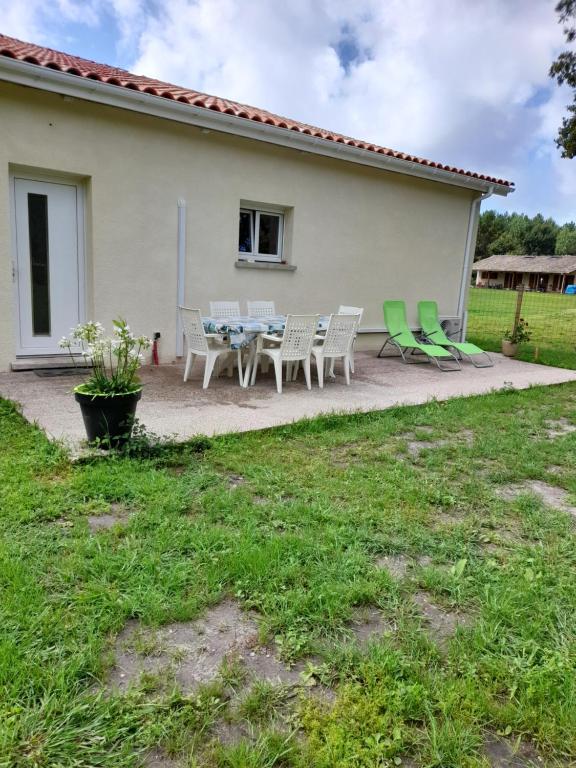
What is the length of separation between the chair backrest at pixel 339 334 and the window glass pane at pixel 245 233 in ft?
9.15

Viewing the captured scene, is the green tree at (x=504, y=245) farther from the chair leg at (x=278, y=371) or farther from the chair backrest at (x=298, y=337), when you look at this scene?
the chair leg at (x=278, y=371)

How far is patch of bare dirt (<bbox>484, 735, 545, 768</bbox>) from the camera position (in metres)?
1.59

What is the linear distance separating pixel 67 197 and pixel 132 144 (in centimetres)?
111

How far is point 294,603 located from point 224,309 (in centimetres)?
565

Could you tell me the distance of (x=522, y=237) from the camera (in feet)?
225

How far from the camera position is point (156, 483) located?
3354 millimetres

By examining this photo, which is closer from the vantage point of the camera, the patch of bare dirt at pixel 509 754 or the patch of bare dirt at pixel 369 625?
the patch of bare dirt at pixel 509 754

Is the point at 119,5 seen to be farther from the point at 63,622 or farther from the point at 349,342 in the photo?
the point at 63,622

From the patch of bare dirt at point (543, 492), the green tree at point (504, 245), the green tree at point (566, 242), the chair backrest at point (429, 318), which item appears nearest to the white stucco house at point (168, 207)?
the chair backrest at point (429, 318)

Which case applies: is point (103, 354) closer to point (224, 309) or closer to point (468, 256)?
point (224, 309)

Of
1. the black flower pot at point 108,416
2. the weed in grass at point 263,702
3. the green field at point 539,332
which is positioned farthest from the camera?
the green field at point 539,332

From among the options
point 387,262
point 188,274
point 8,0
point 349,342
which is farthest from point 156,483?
point 8,0

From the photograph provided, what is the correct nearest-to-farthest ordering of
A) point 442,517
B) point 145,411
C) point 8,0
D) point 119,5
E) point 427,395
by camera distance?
1. point 442,517
2. point 145,411
3. point 427,395
4. point 8,0
5. point 119,5

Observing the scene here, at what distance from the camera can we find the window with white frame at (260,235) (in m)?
8.34
